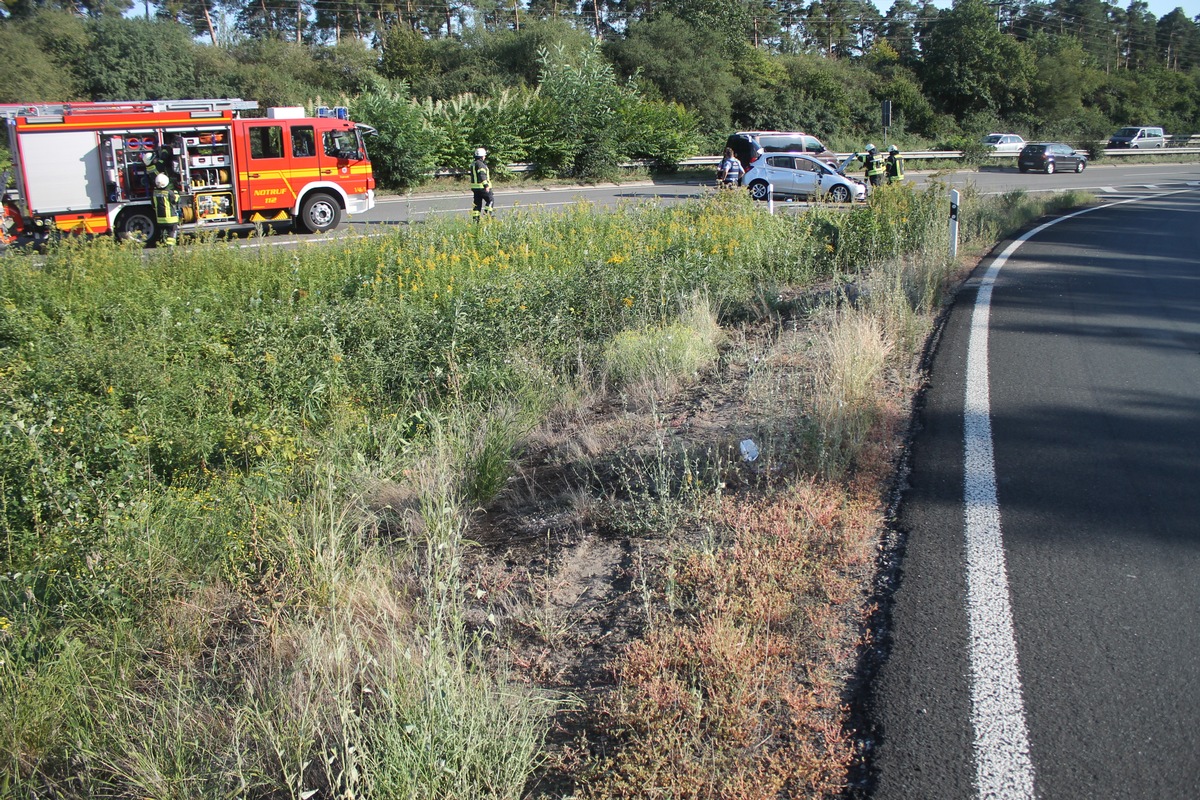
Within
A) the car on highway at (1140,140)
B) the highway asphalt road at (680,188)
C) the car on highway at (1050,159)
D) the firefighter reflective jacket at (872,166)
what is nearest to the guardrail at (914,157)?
the car on highway at (1140,140)

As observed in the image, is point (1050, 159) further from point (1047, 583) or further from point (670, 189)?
point (1047, 583)

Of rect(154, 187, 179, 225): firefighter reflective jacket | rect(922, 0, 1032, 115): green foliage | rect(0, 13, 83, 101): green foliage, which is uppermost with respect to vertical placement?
rect(922, 0, 1032, 115): green foliage

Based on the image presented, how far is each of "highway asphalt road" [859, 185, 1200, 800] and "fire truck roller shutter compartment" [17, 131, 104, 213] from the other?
679 inches

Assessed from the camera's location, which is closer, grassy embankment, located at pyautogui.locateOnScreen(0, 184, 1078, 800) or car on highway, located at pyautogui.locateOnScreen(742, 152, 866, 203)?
grassy embankment, located at pyautogui.locateOnScreen(0, 184, 1078, 800)

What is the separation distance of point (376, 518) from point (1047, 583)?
3421 mm

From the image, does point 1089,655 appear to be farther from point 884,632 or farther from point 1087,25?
point 1087,25

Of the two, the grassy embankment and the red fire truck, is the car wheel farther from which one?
the grassy embankment

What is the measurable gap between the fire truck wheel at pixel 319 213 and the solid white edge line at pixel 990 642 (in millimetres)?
17113

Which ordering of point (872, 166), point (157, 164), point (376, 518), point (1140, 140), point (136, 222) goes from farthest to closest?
point (1140, 140) → point (872, 166) → point (136, 222) → point (157, 164) → point (376, 518)

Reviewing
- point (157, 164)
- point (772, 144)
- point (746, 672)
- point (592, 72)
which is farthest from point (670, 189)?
point (746, 672)

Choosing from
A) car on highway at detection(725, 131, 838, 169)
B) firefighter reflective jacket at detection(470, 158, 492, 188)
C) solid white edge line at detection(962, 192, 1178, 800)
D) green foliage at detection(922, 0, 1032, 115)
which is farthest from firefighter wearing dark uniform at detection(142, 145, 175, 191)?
green foliage at detection(922, 0, 1032, 115)

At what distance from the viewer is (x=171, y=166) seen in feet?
61.5

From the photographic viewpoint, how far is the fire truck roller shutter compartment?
58.2 ft

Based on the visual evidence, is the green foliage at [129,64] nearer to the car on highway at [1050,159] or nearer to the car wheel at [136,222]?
the car wheel at [136,222]
